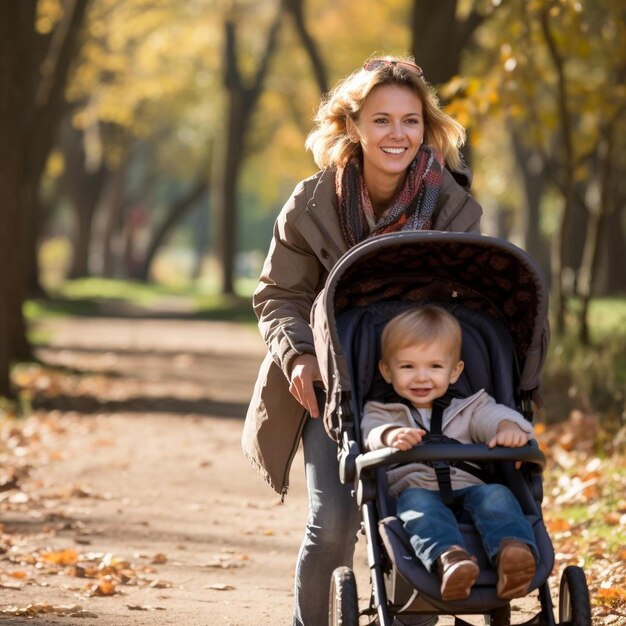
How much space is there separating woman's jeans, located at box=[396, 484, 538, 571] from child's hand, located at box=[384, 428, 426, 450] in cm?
16

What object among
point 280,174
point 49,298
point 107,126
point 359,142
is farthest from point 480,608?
point 280,174

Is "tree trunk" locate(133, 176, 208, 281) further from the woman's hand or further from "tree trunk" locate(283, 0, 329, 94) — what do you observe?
the woman's hand

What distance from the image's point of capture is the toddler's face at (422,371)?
175 inches

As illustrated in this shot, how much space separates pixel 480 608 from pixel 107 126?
3544 centimetres

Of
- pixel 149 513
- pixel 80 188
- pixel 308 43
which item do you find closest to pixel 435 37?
pixel 149 513

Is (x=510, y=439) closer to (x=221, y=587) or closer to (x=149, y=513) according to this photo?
(x=221, y=587)

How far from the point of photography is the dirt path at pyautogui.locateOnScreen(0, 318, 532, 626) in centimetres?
608

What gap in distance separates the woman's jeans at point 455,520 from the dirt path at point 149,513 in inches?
69.3

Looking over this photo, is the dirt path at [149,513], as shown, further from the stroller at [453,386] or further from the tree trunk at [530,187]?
the tree trunk at [530,187]

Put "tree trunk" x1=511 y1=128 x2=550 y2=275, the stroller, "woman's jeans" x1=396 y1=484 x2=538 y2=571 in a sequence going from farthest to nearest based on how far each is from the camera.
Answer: "tree trunk" x1=511 y1=128 x2=550 y2=275 < the stroller < "woman's jeans" x1=396 y1=484 x2=538 y2=571

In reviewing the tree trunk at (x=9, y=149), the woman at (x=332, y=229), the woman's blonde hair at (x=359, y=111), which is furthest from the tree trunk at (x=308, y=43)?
the woman at (x=332, y=229)

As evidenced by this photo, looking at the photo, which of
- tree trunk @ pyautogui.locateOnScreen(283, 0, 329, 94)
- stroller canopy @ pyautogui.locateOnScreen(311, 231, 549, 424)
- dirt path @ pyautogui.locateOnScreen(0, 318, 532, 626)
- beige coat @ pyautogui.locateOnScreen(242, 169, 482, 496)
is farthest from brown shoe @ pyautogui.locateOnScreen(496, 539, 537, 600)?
tree trunk @ pyautogui.locateOnScreen(283, 0, 329, 94)

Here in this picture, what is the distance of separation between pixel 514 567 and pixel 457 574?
18 centimetres

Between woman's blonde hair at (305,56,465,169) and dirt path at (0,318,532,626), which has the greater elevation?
woman's blonde hair at (305,56,465,169)
